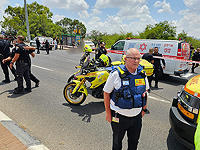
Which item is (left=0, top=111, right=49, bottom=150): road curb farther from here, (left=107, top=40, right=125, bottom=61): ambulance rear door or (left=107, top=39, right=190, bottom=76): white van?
(left=107, top=40, right=125, bottom=61): ambulance rear door

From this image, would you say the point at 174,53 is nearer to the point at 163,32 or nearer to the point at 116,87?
the point at 116,87

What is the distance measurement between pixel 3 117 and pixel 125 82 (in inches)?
131

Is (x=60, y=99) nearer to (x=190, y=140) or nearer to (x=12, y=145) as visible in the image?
(x=12, y=145)

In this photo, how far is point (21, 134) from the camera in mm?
3264

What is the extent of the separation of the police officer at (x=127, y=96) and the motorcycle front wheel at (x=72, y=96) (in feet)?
8.09

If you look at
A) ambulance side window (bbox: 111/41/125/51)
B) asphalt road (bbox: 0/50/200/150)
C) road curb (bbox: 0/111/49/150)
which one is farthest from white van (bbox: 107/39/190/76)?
road curb (bbox: 0/111/49/150)

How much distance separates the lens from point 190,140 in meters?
2.49

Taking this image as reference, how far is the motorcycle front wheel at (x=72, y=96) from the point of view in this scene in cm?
469

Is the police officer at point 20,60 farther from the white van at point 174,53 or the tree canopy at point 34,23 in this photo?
the tree canopy at point 34,23

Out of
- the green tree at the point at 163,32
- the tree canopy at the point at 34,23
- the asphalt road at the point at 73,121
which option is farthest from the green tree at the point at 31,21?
the asphalt road at the point at 73,121

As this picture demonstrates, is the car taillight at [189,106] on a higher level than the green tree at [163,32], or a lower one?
lower

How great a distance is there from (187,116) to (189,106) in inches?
6.8

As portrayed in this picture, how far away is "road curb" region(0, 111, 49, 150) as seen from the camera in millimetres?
2914

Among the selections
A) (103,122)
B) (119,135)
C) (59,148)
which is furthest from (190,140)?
(59,148)
